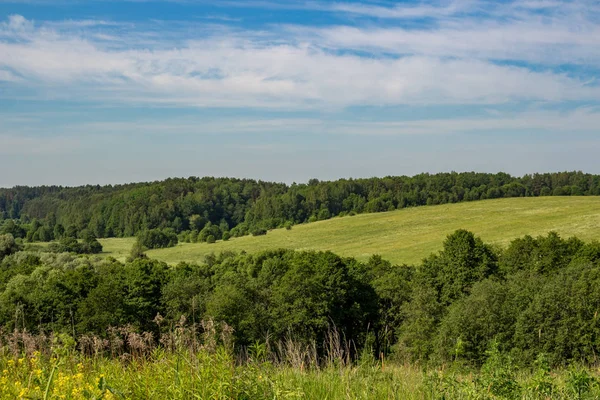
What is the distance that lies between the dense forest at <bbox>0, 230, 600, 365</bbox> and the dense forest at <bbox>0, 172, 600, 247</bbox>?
72.4 meters

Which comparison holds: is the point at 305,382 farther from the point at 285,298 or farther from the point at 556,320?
the point at 285,298

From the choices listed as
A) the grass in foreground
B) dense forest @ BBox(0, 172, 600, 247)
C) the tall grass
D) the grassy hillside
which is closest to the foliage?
dense forest @ BBox(0, 172, 600, 247)

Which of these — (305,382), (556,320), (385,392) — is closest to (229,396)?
(305,382)

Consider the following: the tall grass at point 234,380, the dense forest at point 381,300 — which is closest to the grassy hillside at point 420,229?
the dense forest at point 381,300

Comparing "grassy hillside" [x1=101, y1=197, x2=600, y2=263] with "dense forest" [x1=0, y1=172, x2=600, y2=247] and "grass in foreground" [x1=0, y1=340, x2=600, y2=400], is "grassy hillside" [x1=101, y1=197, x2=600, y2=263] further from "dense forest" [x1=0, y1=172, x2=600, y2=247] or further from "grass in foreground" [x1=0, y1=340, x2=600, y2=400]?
"grass in foreground" [x1=0, y1=340, x2=600, y2=400]

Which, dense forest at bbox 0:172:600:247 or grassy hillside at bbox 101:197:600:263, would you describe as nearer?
grassy hillside at bbox 101:197:600:263

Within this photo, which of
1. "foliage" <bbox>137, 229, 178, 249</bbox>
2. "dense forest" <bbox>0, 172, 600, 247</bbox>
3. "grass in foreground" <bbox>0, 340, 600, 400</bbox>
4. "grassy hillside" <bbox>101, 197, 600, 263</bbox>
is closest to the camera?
"grass in foreground" <bbox>0, 340, 600, 400</bbox>

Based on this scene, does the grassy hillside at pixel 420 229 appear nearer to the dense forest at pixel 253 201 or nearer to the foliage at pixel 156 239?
the foliage at pixel 156 239

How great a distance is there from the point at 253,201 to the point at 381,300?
124 metres

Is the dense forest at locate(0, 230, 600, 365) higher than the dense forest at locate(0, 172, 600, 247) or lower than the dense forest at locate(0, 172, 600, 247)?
lower

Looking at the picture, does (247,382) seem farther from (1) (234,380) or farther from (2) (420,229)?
(2) (420,229)

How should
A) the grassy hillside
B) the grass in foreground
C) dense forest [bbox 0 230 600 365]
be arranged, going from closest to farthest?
1. the grass in foreground
2. dense forest [bbox 0 230 600 365]
3. the grassy hillside

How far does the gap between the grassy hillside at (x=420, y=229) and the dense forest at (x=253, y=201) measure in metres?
12.2

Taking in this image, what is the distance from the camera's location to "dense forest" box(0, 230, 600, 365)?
2916cm
